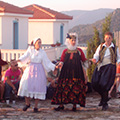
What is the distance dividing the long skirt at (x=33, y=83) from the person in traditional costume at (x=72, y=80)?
393 mm

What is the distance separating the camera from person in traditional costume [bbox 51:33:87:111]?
8.89 meters

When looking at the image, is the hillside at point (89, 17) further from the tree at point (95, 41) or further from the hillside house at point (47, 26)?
the tree at point (95, 41)

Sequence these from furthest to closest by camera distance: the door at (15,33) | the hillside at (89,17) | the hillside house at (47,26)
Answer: the hillside at (89,17) → the hillside house at (47,26) → the door at (15,33)

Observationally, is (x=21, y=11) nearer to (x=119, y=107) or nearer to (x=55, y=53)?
(x=55, y=53)

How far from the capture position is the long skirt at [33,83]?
8820 millimetres

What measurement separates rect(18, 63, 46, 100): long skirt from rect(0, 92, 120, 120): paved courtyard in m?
0.41

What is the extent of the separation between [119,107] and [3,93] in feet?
9.27

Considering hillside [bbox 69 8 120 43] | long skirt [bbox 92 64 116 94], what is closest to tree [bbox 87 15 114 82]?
long skirt [bbox 92 64 116 94]

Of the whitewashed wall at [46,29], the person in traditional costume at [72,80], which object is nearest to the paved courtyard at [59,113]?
the person in traditional costume at [72,80]

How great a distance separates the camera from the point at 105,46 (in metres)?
9.19

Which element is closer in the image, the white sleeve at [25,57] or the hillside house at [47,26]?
the white sleeve at [25,57]

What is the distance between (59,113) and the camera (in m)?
8.75

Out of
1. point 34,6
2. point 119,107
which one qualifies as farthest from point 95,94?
point 34,6

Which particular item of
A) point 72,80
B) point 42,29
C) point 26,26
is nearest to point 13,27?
point 26,26
